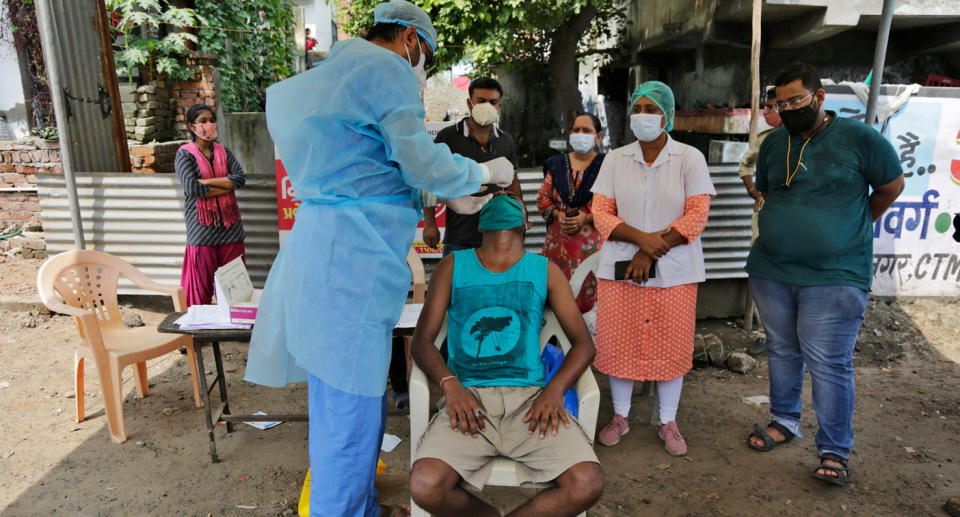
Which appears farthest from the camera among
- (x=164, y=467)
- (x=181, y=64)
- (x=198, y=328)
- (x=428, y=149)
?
(x=181, y=64)

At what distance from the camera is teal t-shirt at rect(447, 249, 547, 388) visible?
2.47 meters

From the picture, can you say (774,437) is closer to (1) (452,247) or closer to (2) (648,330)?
(2) (648,330)

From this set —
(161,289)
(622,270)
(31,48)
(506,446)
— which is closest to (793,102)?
(622,270)

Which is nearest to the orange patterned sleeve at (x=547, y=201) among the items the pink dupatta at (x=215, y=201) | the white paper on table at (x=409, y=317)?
the white paper on table at (x=409, y=317)

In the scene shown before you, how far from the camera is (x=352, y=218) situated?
79.9 inches

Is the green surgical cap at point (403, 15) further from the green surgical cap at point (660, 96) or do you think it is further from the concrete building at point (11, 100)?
the concrete building at point (11, 100)

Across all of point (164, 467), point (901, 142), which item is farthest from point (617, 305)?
point (901, 142)

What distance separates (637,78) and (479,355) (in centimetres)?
1193

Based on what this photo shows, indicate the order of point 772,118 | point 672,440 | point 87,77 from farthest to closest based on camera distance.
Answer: point 87,77, point 772,118, point 672,440

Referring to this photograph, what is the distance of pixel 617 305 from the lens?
3248 millimetres

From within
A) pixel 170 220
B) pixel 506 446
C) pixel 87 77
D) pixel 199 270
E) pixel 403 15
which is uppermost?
pixel 87 77

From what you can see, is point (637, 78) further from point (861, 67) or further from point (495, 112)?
point (495, 112)

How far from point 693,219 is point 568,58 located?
27.6 feet

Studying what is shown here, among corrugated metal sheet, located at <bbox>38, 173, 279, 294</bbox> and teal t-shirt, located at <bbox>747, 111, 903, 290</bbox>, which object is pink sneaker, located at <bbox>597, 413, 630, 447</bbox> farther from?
corrugated metal sheet, located at <bbox>38, 173, 279, 294</bbox>
